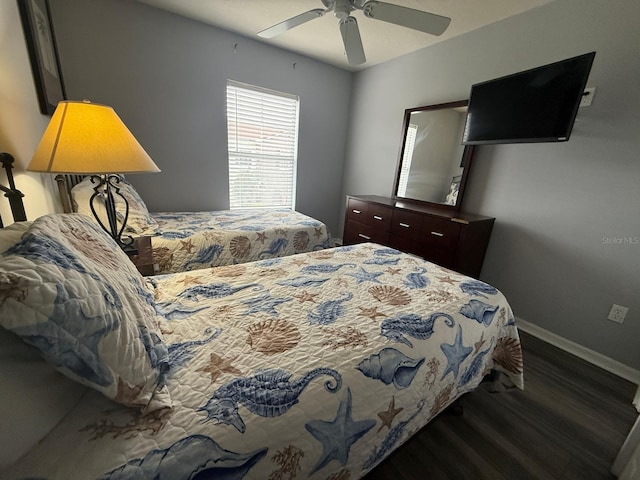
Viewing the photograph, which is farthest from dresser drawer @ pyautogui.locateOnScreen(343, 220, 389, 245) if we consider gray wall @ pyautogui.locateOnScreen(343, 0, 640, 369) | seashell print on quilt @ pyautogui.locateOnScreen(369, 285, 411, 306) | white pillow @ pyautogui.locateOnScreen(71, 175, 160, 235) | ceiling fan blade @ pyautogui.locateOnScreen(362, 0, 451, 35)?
white pillow @ pyautogui.locateOnScreen(71, 175, 160, 235)

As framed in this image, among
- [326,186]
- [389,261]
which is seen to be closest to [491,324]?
[389,261]

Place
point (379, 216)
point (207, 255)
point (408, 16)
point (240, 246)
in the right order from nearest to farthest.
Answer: point (408, 16) → point (207, 255) → point (240, 246) → point (379, 216)

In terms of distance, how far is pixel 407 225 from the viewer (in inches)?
104

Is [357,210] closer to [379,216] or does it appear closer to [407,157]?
[379,216]

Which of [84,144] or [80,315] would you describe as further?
[84,144]

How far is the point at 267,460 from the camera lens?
0.63 metres

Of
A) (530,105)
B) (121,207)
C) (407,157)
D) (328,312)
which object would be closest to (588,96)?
(530,105)

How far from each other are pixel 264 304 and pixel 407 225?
194 centimetres

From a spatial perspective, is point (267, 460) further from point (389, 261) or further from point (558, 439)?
point (558, 439)

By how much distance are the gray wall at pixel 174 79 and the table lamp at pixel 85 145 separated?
1.76 meters

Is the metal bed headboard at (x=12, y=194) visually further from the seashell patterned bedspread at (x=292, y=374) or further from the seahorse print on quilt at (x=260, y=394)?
the seahorse print on quilt at (x=260, y=394)

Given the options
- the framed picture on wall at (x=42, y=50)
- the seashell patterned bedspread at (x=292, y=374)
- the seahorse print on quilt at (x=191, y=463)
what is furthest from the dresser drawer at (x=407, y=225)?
the framed picture on wall at (x=42, y=50)

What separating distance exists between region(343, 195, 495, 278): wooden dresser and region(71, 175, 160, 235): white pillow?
6.97 ft

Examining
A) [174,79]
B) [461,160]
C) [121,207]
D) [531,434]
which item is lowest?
[531,434]
